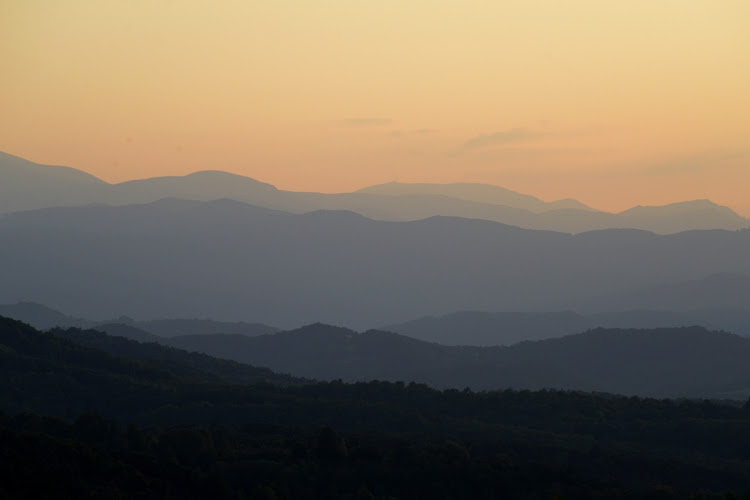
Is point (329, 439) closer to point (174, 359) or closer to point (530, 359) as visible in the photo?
point (174, 359)

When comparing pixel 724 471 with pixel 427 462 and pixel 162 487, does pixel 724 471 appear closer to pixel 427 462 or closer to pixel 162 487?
pixel 427 462

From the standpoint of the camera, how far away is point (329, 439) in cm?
5609

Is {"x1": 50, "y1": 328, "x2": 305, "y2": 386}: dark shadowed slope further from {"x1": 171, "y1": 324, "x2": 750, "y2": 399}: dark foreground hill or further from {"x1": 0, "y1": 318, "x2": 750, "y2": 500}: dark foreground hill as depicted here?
{"x1": 171, "y1": 324, "x2": 750, "y2": 399}: dark foreground hill

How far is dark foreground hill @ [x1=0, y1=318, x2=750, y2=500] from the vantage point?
45469mm

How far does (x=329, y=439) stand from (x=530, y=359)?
365 feet

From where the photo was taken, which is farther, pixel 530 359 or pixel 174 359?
pixel 530 359

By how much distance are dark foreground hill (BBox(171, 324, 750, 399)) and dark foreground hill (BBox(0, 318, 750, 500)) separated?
211ft

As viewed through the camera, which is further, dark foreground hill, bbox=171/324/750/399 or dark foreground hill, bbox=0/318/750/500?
dark foreground hill, bbox=171/324/750/399

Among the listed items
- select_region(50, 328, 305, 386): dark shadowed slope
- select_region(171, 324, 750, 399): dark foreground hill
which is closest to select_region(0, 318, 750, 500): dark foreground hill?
select_region(50, 328, 305, 386): dark shadowed slope

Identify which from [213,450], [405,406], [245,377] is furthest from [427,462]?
[245,377]

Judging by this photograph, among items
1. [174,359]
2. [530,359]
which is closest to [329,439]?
[174,359]

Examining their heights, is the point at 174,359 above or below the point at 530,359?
below

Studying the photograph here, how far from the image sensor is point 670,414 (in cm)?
7781

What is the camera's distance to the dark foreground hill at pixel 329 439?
45469 millimetres
